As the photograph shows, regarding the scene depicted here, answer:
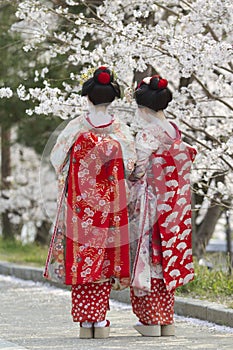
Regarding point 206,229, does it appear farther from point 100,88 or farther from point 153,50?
point 100,88

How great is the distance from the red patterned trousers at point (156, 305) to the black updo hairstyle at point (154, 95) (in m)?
1.20

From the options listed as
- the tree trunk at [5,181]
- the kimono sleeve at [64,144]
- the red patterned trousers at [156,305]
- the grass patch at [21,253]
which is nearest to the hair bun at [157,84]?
the kimono sleeve at [64,144]

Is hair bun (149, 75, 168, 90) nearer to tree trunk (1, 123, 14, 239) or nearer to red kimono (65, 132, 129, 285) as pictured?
red kimono (65, 132, 129, 285)

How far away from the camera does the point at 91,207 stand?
271 inches

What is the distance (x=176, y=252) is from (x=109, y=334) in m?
0.74

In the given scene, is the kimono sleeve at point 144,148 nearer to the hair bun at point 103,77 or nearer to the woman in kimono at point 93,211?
the woman in kimono at point 93,211

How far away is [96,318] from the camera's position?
6832mm

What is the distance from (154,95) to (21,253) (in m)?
7.78

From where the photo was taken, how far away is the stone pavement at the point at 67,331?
638cm

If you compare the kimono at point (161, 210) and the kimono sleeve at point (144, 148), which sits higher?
the kimono sleeve at point (144, 148)

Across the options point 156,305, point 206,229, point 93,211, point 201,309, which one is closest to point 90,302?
point 156,305

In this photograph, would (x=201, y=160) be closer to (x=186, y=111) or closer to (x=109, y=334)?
(x=186, y=111)

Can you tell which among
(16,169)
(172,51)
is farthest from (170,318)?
(16,169)

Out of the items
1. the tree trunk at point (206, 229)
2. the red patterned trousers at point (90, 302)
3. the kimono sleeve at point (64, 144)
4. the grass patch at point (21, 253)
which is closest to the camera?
the red patterned trousers at point (90, 302)
